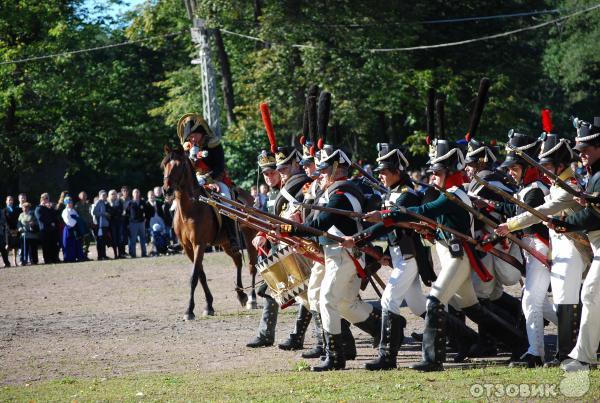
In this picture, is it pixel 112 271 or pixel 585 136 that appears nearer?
pixel 585 136

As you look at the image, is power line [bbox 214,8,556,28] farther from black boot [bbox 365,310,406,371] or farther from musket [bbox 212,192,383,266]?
black boot [bbox 365,310,406,371]

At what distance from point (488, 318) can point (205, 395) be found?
3.10m

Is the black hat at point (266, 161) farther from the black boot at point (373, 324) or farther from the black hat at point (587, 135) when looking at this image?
the black hat at point (587, 135)

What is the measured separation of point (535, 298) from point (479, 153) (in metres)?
1.97

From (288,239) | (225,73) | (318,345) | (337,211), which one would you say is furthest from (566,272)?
(225,73)

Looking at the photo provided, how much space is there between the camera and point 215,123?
1256 inches

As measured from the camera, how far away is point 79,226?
1110 inches

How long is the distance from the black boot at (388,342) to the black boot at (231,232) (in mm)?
6749

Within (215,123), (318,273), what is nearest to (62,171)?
(215,123)

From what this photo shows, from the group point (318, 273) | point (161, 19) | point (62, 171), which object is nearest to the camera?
point (318, 273)

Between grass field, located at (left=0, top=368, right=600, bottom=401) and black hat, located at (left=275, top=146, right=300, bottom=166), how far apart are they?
2.74 m

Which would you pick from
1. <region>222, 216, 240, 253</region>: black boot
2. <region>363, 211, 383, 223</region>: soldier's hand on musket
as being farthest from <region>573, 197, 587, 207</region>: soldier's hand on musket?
<region>222, 216, 240, 253</region>: black boot

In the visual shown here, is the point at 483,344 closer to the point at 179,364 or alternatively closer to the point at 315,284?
the point at 315,284

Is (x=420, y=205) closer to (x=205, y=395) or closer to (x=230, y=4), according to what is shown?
(x=205, y=395)
